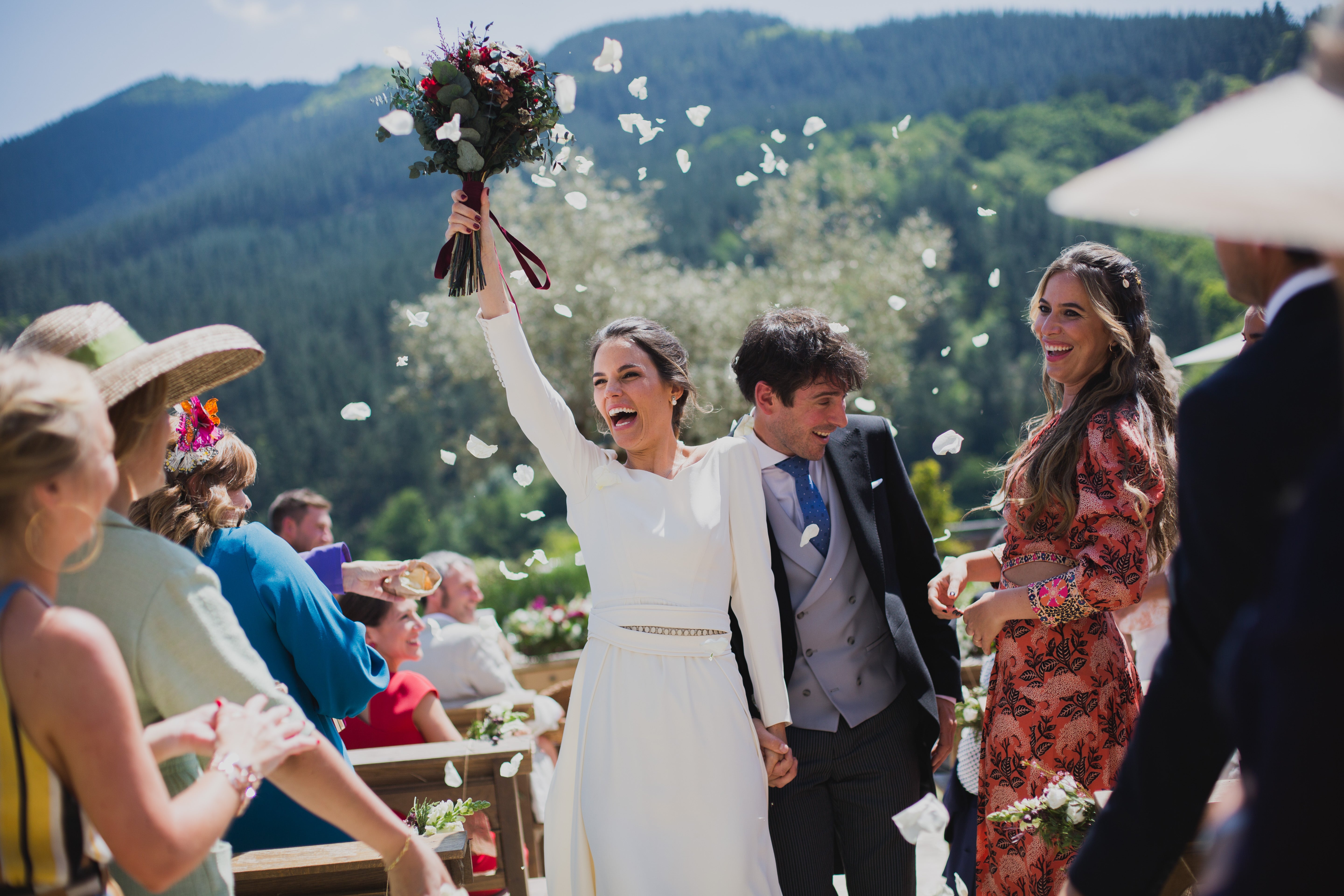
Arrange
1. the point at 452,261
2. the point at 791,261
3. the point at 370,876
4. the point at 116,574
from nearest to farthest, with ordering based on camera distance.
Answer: the point at 116,574
the point at 370,876
the point at 452,261
the point at 791,261

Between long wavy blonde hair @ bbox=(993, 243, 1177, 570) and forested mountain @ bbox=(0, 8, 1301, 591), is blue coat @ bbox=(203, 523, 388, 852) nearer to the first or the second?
long wavy blonde hair @ bbox=(993, 243, 1177, 570)

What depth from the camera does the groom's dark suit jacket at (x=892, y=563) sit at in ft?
9.61

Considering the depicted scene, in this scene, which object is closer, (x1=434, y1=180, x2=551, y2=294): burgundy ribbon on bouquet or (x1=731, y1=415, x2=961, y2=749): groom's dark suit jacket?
(x1=434, y1=180, x2=551, y2=294): burgundy ribbon on bouquet

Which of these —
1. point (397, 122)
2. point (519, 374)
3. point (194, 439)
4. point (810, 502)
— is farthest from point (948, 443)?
point (194, 439)

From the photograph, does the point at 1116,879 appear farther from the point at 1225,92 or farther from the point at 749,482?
the point at 1225,92

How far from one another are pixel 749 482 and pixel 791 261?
22467 millimetres

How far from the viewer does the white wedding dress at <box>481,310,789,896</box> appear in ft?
8.24

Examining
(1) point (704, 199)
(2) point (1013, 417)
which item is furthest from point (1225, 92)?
(1) point (704, 199)

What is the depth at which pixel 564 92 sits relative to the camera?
2.65 metres

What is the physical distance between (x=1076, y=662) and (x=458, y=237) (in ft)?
6.85

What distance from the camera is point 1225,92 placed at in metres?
36.7

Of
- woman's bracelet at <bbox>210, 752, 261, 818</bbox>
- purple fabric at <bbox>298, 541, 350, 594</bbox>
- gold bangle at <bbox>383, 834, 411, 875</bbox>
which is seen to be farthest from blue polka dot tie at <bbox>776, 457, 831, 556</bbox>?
woman's bracelet at <bbox>210, 752, 261, 818</bbox>

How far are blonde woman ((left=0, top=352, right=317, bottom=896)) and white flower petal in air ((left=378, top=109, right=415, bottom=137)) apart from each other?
1338mm

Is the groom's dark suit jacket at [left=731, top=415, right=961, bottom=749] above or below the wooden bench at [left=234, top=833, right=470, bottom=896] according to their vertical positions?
above
